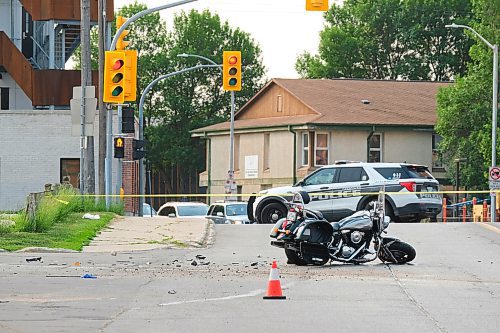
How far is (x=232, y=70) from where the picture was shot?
37.3 meters

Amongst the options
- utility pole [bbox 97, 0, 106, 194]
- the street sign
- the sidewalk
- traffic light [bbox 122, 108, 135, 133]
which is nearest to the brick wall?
utility pole [bbox 97, 0, 106, 194]


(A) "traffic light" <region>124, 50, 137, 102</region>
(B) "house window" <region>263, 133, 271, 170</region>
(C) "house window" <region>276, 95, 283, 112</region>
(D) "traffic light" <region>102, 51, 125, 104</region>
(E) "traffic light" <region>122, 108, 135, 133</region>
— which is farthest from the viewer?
(C) "house window" <region>276, 95, 283, 112</region>

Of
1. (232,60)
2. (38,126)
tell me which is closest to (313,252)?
(232,60)

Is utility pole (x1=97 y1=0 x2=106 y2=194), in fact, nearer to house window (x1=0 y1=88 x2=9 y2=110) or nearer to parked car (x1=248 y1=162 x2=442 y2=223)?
parked car (x1=248 y1=162 x2=442 y2=223)

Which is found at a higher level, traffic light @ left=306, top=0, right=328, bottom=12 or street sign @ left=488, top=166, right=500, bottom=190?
traffic light @ left=306, top=0, right=328, bottom=12

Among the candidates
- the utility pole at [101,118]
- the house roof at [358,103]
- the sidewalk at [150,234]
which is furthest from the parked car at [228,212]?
the house roof at [358,103]

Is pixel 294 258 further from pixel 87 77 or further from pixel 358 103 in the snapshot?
pixel 358 103

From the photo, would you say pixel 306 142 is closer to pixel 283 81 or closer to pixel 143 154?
pixel 283 81

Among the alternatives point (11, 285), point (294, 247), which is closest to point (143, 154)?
point (294, 247)

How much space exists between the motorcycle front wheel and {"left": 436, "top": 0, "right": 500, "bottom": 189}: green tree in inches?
1286

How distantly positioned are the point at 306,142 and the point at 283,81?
6.83 m

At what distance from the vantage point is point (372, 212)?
1961 cm

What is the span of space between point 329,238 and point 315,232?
341 millimetres

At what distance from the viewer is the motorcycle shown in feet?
63.0
